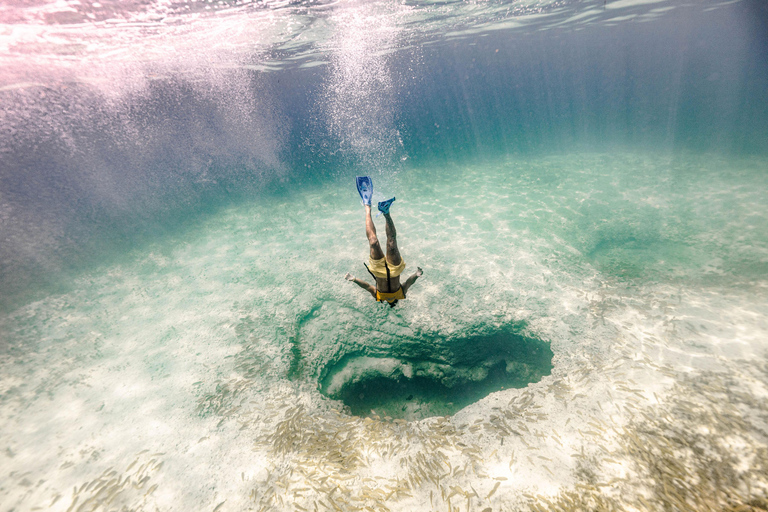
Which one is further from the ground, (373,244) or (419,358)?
(373,244)

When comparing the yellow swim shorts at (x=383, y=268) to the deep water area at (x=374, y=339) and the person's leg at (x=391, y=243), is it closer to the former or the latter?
the person's leg at (x=391, y=243)

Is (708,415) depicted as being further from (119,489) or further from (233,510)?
(119,489)

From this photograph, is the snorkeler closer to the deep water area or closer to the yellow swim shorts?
the yellow swim shorts

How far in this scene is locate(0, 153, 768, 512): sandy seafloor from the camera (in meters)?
3.84

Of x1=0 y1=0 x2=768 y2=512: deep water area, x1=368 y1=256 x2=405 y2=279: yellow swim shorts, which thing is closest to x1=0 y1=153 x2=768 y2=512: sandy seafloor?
x1=0 y1=0 x2=768 y2=512: deep water area

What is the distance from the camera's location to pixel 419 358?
6.43 metres

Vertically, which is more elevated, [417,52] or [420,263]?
[417,52]

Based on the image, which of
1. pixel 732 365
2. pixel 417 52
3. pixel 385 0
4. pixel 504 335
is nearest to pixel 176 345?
pixel 504 335

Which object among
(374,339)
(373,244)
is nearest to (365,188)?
(373,244)

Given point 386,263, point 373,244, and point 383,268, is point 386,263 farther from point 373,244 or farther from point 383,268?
point 373,244

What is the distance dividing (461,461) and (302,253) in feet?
26.1

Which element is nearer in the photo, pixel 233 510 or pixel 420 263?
pixel 233 510

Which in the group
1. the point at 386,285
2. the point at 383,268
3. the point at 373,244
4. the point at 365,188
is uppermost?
the point at 365,188

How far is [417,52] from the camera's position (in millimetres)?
27250
